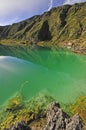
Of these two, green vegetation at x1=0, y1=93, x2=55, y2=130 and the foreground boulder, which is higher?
green vegetation at x1=0, y1=93, x2=55, y2=130

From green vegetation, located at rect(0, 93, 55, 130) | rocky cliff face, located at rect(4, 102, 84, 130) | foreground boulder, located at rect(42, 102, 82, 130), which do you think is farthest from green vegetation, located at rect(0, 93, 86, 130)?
rocky cliff face, located at rect(4, 102, 84, 130)

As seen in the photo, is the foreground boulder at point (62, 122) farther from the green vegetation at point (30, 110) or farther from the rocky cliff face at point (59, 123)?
the green vegetation at point (30, 110)

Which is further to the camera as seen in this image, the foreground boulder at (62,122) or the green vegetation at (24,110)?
the green vegetation at (24,110)

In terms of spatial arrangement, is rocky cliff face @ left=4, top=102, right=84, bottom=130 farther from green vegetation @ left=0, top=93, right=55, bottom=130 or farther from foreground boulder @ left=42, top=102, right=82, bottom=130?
green vegetation @ left=0, top=93, right=55, bottom=130

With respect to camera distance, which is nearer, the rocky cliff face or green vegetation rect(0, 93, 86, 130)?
the rocky cliff face

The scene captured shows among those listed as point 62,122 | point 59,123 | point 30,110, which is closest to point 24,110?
point 30,110

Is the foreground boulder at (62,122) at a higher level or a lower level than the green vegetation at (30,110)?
lower

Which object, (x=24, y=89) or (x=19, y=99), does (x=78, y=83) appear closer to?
(x=24, y=89)

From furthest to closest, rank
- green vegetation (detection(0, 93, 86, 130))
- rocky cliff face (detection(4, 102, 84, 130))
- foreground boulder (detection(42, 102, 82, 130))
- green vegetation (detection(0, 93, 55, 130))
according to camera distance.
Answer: green vegetation (detection(0, 93, 55, 130)) → green vegetation (detection(0, 93, 86, 130)) → rocky cliff face (detection(4, 102, 84, 130)) → foreground boulder (detection(42, 102, 82, 130))

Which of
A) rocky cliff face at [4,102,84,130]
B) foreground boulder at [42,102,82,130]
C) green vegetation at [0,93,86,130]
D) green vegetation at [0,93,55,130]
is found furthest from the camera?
green vegetation at [0,93,55,130]

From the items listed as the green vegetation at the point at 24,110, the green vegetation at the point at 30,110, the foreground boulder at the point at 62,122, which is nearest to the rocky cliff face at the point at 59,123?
the foreground boulder at the point at 62,122

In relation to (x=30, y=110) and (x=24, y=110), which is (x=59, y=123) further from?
(x=24, y=110)
